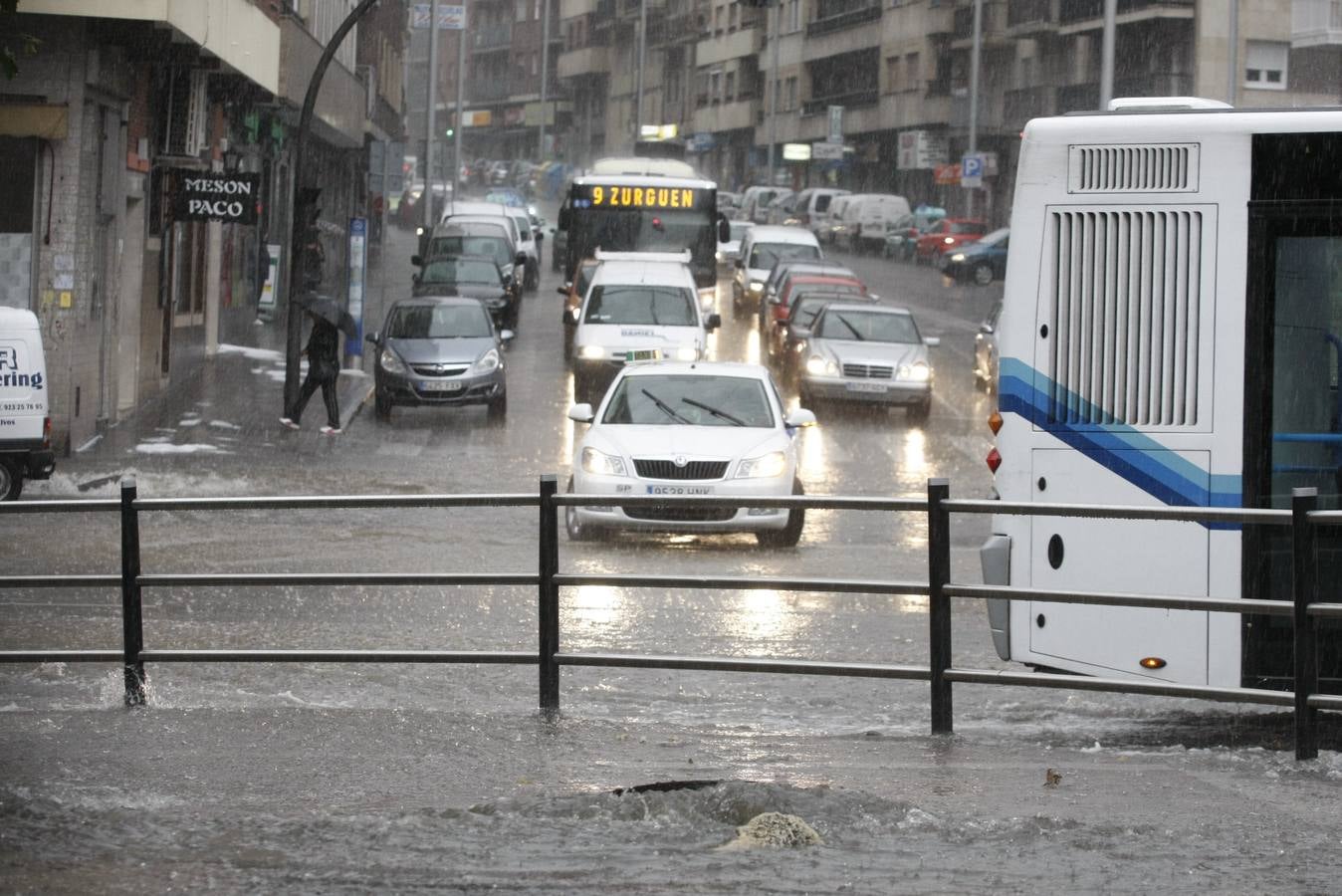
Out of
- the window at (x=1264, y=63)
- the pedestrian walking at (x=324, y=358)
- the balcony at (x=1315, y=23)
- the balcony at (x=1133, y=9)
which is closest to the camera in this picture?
the pedestrian walking at (x=324, y=358)

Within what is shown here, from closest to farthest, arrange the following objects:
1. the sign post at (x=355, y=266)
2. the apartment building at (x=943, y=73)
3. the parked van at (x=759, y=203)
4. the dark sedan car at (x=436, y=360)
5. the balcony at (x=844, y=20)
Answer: the dark sedan car at (x=436, y=360), the sign post at (x=355, y=266), the apartment building at (x=943, y=73), the parked van at (x=759, y=203), the balcony at (x=844, y=20)

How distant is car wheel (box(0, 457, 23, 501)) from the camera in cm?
1756

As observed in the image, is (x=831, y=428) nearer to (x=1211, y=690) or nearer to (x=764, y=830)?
(x=1211, y=690)

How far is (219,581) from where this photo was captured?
29.6ft

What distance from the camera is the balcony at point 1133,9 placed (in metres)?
61.9

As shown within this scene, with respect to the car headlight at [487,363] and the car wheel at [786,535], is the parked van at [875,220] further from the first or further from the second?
the car wheel at [786,535]

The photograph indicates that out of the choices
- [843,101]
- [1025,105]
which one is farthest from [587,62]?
[1025,105]

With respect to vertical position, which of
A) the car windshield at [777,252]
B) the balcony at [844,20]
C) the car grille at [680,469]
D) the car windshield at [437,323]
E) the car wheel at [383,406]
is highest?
the balcony at [844,20]

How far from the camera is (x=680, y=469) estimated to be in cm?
1677

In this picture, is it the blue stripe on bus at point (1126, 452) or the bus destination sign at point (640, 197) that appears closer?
the blue stripe on bus at point (1126, 452)

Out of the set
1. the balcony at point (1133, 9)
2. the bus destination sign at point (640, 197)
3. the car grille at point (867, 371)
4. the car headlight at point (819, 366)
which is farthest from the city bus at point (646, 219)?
the balcony at point (1133, 9)

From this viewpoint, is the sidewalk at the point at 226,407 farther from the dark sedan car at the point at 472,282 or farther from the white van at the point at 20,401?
the white van at the point at 20,401

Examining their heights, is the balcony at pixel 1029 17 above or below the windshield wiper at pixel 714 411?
above

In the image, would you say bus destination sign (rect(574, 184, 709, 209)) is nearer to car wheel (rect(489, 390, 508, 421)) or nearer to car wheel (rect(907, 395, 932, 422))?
car wheel (rect(907, 395, 932, 422))
